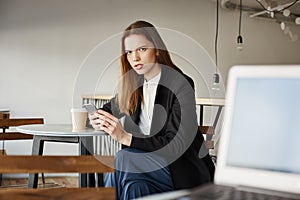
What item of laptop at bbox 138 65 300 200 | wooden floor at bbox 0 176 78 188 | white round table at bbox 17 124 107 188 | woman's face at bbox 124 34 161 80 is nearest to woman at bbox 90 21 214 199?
Answer: woman's face at bbox 124 34 161 80

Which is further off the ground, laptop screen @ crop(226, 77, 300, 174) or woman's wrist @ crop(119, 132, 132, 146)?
laptop screen @ crop(226, 77, 300, 174)

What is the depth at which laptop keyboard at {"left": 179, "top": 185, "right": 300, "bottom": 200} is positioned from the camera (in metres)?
0.59

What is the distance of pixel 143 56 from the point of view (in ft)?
5.82

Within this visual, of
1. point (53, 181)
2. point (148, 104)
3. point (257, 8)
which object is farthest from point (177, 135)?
point (257, 8)

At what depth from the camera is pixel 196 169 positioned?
1.63 m

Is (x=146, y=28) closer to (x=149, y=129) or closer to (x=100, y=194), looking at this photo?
(x=149, y=129)

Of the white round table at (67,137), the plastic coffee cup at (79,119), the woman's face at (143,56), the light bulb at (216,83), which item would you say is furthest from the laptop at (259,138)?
the light bulb at (216,83)

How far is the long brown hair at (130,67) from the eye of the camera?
1.80 m

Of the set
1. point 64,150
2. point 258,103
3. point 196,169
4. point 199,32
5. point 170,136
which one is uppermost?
point 199,32

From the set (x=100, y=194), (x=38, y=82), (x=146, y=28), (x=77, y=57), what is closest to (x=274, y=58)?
(x=77, y=57)

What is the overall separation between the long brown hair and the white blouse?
0.03 meters

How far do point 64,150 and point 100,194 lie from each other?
4.35 m

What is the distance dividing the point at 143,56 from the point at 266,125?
115cm

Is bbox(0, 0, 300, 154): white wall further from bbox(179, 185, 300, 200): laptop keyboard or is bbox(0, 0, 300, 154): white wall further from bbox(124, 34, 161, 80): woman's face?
bbox(179, 185, 300, 200): laptop keyboard
